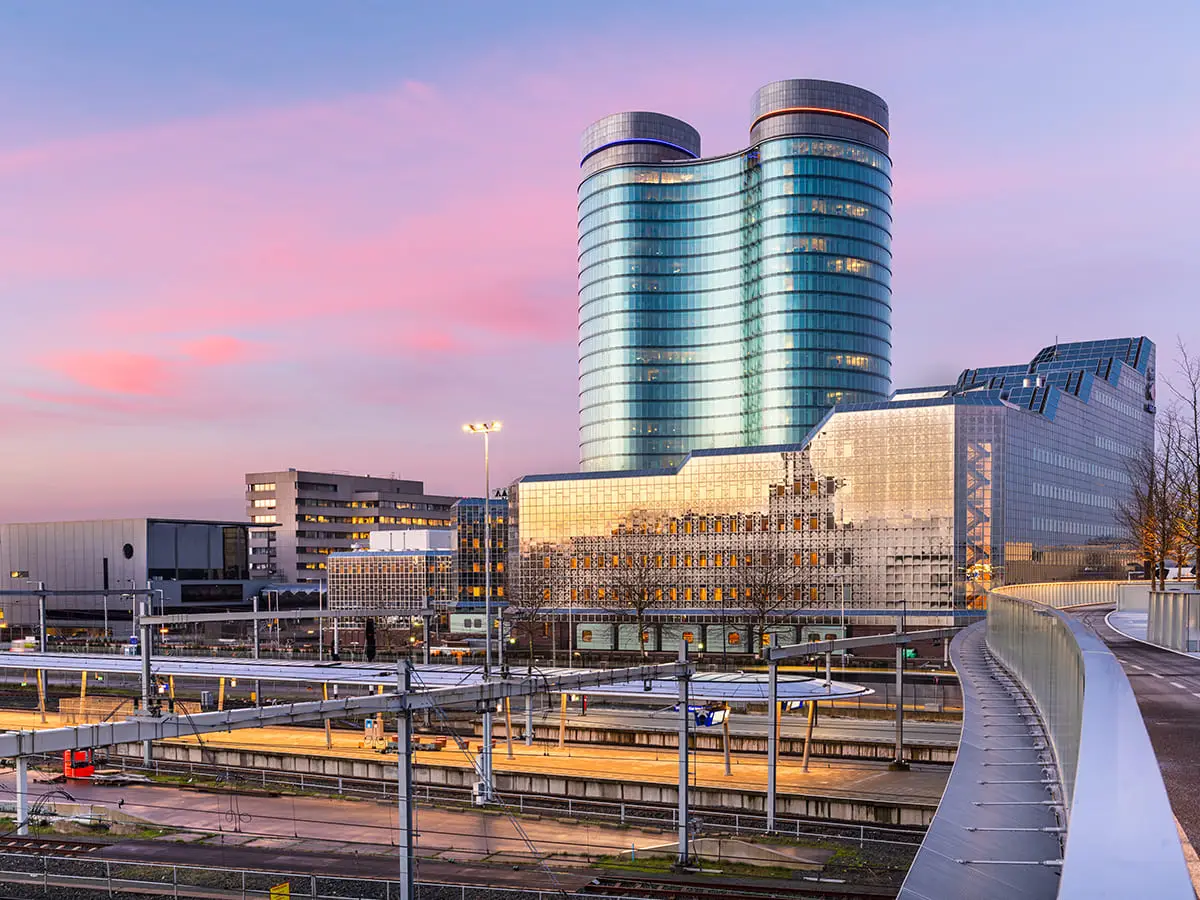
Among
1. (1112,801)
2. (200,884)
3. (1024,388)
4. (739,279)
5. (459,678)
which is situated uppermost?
(739,279)

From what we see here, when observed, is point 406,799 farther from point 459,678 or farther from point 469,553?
point 469,553

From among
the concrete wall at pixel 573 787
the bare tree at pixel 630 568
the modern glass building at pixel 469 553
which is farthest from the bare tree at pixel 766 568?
the concrete wall at pixel 573 787

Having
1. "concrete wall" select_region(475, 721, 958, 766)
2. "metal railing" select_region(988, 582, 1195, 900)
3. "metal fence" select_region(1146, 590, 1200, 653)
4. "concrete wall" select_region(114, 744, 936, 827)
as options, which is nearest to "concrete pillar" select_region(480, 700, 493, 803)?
"concrete wall" select_region(114, 744, 936, 827)

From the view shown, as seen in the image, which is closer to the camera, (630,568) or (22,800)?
(22,800)

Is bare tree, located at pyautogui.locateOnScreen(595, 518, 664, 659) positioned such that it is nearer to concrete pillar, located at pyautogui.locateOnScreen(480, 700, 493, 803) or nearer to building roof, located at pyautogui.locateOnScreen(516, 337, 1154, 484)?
building roof, located at pyautogui.locateOnScreen(516, 337, 1154, 484)

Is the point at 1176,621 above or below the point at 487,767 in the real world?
above

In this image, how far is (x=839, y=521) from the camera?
121 meters

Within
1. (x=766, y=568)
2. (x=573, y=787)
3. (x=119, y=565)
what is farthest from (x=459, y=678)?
(x=119, y=565)

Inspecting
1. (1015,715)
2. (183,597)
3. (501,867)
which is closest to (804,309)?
(183,597)

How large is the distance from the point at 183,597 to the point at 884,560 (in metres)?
105

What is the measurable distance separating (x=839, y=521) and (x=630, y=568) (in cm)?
2775

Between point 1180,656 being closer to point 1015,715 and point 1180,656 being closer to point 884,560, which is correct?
point 1015,715

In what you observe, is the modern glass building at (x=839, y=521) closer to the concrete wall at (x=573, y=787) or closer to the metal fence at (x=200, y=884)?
the concrete wall at (x=573, y=787)

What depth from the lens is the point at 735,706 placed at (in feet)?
215
